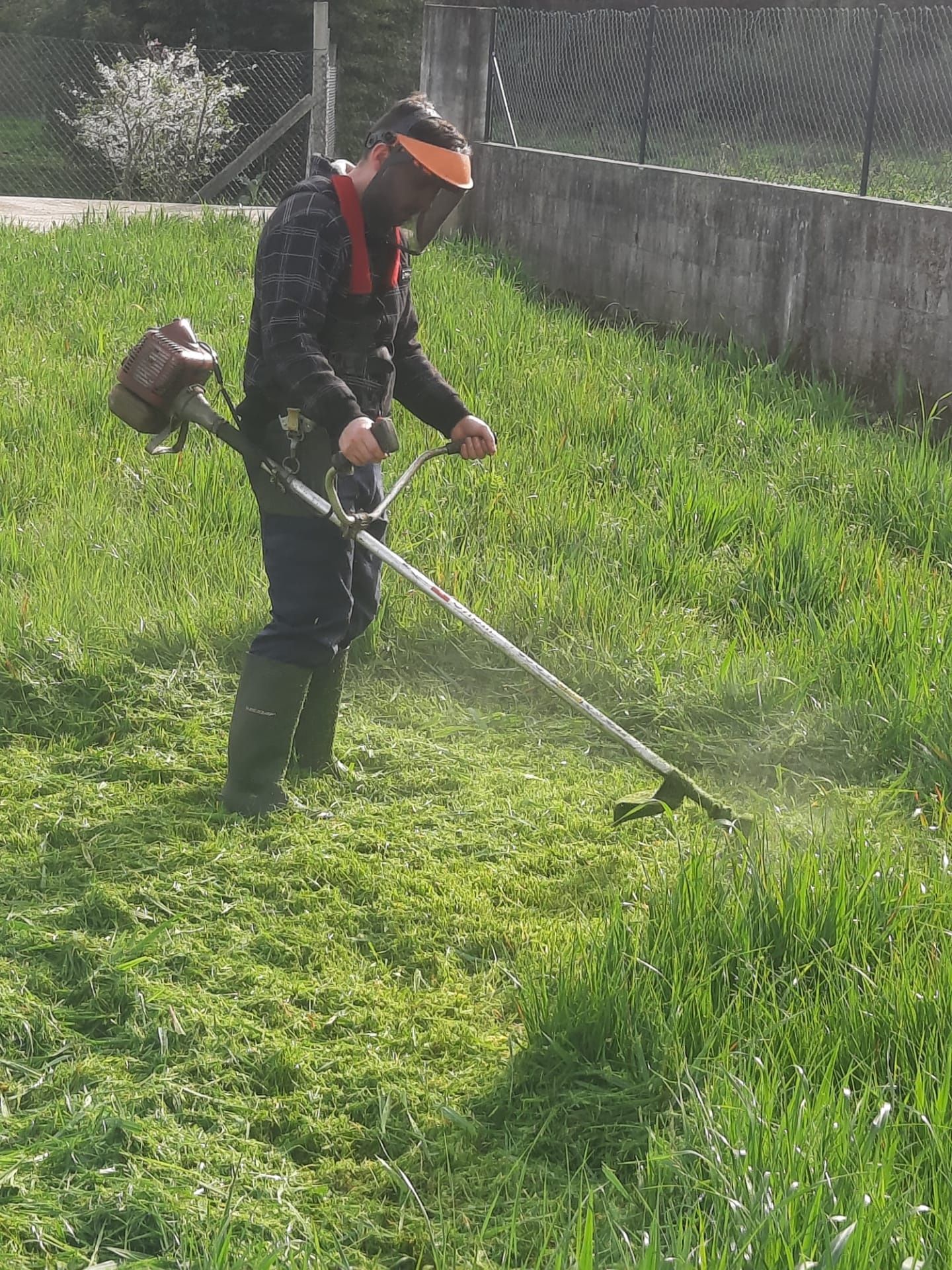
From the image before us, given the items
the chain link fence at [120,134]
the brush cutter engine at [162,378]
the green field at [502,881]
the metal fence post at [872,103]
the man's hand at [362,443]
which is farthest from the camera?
the chain link fence at [120,134]

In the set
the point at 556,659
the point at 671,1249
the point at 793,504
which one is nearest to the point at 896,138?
the point at 793,504

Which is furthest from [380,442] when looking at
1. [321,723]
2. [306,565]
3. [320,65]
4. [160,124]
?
[160,124]

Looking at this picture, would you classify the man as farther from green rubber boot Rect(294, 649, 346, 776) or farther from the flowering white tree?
the flowering white tree

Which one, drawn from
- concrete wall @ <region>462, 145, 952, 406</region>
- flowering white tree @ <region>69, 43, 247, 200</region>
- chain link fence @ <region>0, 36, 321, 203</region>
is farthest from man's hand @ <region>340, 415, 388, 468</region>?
flowering white tree @ <region>69, 43, 247, 200</region>

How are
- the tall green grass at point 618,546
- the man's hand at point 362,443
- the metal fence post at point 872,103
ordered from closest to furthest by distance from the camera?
the man's hand at point 362,443 < the tall green grass at point 618,546 < the metal fence post at point 872,103

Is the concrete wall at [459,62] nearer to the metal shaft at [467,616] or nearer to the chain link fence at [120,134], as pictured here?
the chain link fence at [120,134]

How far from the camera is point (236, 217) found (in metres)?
11.1

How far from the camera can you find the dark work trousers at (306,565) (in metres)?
3.49

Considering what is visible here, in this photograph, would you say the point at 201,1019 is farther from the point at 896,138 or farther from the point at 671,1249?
the point at 896,138

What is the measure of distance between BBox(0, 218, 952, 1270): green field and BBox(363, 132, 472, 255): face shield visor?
4.84 ft

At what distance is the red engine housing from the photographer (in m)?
3.45

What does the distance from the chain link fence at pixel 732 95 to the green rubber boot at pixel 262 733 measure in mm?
6563

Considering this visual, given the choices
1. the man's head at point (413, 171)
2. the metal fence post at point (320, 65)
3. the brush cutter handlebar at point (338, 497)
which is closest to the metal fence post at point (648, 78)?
the metal fence post at point (320, 65)

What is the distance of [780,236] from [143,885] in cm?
641
